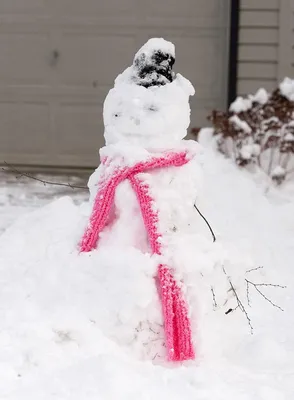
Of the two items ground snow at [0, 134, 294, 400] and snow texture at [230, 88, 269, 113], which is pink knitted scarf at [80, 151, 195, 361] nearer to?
ground snow at [0, 134, 294, 400]

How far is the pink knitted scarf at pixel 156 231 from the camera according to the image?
2.45 metres

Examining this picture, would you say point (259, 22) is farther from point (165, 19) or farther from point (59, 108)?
point (59, 108)

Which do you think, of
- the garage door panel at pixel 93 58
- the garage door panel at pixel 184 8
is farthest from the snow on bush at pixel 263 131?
the garage door panel at pixel 93 58

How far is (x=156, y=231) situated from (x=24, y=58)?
5.62 m

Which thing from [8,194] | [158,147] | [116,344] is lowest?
[8,194]

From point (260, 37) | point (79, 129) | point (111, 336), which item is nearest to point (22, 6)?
point (79, 129)

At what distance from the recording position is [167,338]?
244 centimetres

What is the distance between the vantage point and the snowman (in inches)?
97.3

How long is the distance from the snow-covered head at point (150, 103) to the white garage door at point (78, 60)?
16.6 ft

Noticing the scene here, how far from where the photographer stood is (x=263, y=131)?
6.37m

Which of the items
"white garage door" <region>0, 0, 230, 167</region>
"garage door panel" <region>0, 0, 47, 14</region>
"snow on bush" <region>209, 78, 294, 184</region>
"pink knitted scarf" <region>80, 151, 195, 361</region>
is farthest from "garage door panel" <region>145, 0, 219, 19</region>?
"pink knitted scarf" <region>80, 151, 195, 361</region>

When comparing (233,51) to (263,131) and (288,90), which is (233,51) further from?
(263,131)

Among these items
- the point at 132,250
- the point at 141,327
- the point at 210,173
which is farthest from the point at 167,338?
the point at 210,173

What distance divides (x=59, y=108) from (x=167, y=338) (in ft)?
18.3
